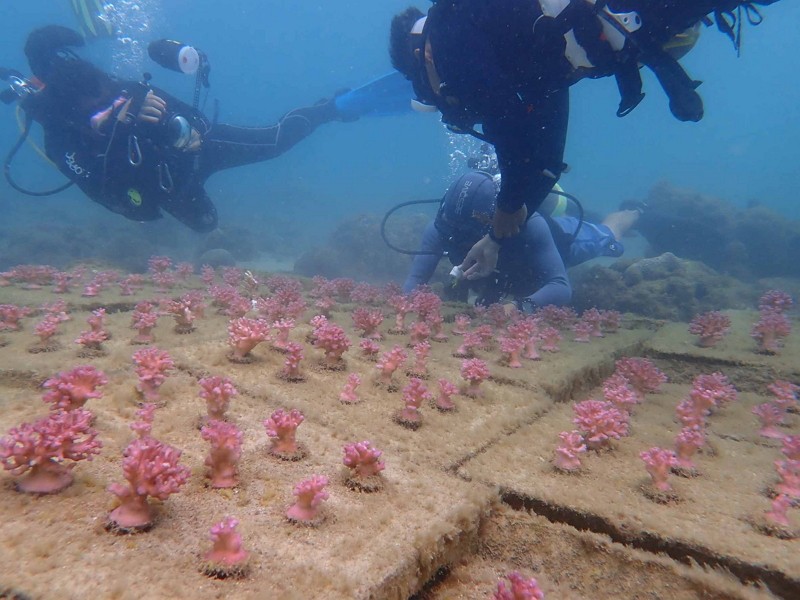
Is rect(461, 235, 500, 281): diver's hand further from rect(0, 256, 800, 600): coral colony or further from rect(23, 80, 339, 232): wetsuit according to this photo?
rect(23, 80, 339, 232): wetsuit

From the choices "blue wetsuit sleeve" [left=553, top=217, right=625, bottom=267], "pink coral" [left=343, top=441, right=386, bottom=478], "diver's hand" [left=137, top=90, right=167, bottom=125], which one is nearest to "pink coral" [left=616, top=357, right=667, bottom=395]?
"pink coral" [left=343, top=441, right=386, bottom=478]

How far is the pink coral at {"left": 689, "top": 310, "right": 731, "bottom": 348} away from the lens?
561 cm

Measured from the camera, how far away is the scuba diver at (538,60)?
3704 mm

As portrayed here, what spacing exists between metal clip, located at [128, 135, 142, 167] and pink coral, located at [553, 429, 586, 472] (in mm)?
9943

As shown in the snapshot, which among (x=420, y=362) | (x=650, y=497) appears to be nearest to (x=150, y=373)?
(x=420, y=362)

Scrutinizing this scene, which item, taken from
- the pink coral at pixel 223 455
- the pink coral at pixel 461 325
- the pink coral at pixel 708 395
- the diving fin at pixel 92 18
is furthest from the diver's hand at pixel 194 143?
the diving fin at pixel 92 18

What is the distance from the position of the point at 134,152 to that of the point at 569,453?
10238 mm

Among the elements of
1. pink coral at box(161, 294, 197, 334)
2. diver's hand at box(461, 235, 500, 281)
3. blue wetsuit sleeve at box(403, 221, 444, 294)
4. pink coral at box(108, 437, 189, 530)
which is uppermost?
blue wetsuit sleeve at box(403, 221, 444, 294)

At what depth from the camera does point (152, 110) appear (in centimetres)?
942

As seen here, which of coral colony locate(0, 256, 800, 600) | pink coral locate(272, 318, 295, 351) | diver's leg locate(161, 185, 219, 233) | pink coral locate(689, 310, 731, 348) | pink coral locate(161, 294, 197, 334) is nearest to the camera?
coral colony locate(0, 256, 800, 600)

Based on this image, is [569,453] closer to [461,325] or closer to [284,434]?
[284,434]

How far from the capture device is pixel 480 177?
848 cm

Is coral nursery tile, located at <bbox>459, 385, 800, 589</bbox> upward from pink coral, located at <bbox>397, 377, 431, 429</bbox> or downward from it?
downward

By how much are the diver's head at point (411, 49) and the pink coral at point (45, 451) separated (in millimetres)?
4626
